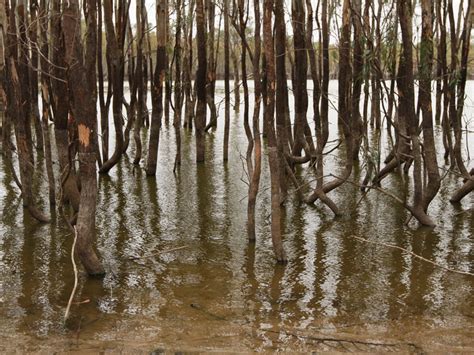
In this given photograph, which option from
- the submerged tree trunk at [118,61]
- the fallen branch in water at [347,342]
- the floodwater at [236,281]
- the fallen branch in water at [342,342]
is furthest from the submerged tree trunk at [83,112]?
the submerged tree trunk at [118,61]

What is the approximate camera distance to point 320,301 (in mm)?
4934

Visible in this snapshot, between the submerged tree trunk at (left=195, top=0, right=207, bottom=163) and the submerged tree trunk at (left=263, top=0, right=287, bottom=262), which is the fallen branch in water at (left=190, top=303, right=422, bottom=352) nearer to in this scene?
the submerged tree trunk at (left=263, top=0, right=287, bottom=262)

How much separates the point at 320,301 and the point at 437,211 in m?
3.18

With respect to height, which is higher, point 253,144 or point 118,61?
point 118,61

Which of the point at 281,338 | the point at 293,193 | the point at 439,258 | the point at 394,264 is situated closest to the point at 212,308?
the point at 281,338

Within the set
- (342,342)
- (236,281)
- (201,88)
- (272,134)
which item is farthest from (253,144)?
(342,342)

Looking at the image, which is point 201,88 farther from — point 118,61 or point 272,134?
point 272,134

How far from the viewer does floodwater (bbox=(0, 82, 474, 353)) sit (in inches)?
169

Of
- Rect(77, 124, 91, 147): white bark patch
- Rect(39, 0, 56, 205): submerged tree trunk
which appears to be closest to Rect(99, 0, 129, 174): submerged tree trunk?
Rect(39, 0, 56, 205): submerged tree trunk

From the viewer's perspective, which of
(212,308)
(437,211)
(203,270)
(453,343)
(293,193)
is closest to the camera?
(453,343)

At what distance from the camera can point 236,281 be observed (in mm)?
5395

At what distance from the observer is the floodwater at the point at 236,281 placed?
4.29 metres

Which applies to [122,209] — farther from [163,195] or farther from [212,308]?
[212,308]

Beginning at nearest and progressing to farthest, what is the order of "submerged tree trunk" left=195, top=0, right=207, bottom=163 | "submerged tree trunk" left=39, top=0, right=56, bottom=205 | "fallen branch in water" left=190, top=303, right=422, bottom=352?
"fallen branch in water" left=190, top=303, right=422, bottom=352
"submerged tree trunk" left=39, top=0, right=56, bottom=205
"submerged tree trunk" left=195, top=0, right=207, bottom=163
